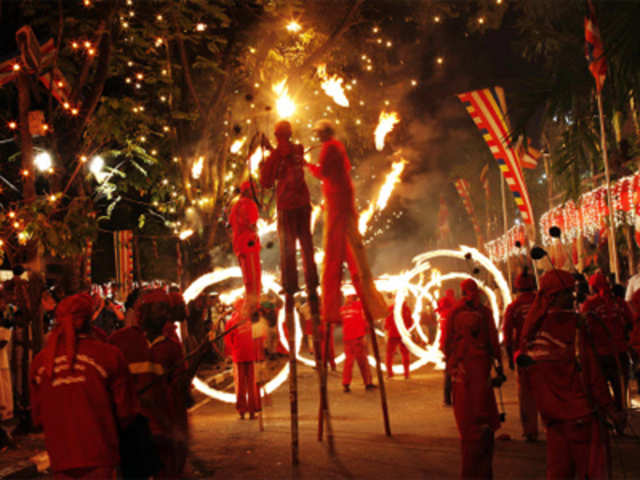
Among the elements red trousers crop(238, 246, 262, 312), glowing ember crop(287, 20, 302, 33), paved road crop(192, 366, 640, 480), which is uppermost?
glowing ember crop(287, 20, 302, 33)

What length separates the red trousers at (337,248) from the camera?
29.0 ft

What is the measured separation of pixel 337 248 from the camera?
8.89 metres

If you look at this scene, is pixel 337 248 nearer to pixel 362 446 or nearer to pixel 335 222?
pixel 335 222

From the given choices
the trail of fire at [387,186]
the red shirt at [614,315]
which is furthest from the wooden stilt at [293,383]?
the red shirt at [614,315]

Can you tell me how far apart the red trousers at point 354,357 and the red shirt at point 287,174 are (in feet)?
24.0

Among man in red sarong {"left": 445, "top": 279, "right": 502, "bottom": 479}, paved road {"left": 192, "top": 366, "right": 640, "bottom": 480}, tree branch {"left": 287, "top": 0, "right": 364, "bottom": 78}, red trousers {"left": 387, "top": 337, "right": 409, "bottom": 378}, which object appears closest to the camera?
man in red sarong {"left": 445, "top": 279, "right": 502, "bottom": 479}

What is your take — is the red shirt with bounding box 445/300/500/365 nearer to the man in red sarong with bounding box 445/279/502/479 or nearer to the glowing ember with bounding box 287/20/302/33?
the man in red sarong with bounding box 445/279/502/479

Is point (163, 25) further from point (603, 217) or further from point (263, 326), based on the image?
point (603, 217)

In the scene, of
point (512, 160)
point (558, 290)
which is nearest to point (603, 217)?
point (512, 160)

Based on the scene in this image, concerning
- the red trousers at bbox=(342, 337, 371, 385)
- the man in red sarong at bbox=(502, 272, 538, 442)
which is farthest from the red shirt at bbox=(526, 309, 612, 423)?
the red trousers at bbox=(342, 337, 371, 385)

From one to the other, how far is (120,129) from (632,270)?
1331cm

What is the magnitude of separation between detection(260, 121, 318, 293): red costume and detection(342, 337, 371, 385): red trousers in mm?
7008

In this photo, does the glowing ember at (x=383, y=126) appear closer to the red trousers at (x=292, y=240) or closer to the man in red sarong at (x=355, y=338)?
the red trousers at (x=292, y=240)

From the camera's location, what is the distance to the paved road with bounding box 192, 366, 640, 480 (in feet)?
25.0
